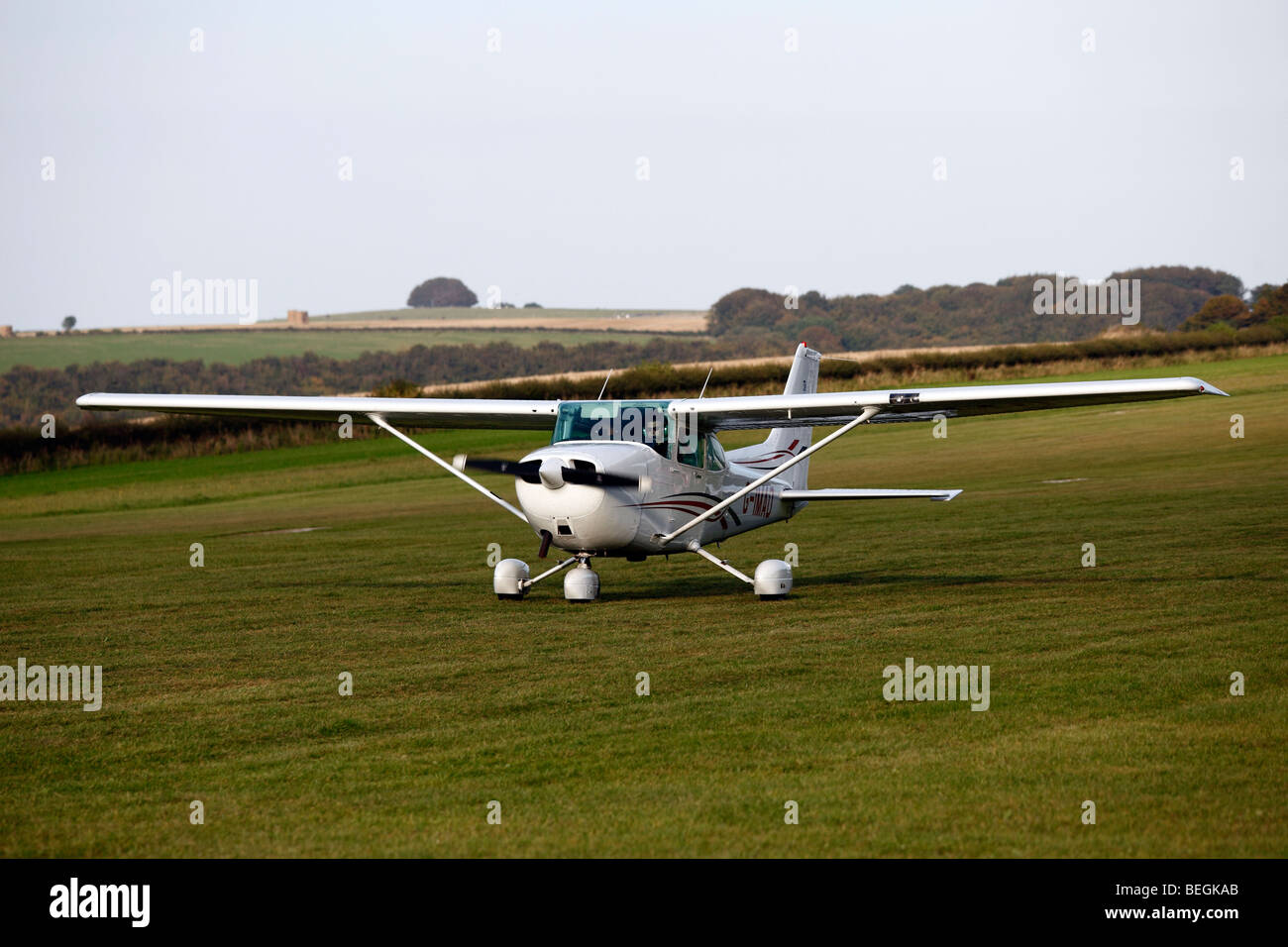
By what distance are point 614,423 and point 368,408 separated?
3.50 metres

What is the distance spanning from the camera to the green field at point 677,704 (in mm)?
6281

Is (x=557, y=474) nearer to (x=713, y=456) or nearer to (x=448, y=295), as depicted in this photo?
(x=713, y=456)

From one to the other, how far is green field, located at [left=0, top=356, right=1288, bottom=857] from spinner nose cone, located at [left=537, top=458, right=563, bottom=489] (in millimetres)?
1361

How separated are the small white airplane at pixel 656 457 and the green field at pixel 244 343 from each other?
9239 cm

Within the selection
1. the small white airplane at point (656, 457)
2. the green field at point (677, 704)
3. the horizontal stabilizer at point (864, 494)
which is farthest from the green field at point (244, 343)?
the small white airplane at point (656, 457)

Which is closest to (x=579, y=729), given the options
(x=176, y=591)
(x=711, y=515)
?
(x=711, y=515)

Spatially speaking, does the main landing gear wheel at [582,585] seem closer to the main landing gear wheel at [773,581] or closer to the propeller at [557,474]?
the propeller at [557,474]

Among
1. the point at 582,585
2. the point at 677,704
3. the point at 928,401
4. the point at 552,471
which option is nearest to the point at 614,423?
the point at 552,471

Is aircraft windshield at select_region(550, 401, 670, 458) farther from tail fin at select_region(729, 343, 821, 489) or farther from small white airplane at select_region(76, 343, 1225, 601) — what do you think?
tail fin at select_region(729, 343, 821, 489)

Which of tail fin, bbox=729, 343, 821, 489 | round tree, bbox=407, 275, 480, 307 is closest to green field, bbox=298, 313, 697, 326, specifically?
round tree, bbox=407, 275, 480, 307

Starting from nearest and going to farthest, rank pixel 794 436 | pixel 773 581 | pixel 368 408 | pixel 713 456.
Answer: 1. pixel 773 581
2. pixel 713 456
3. pixel 368 408
4. pixel 794 436

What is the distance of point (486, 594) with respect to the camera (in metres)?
15.9

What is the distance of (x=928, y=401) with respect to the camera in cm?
1487

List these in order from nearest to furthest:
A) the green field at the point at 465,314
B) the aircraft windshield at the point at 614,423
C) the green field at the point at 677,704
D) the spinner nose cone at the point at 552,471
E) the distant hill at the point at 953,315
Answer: the green field at the point at 677,704
the spinner nose cone at the point at 552,471
the aircraft windshield at the point at 614,423
the distant hill at the point at 953,315
the green field at the point at 465,314
